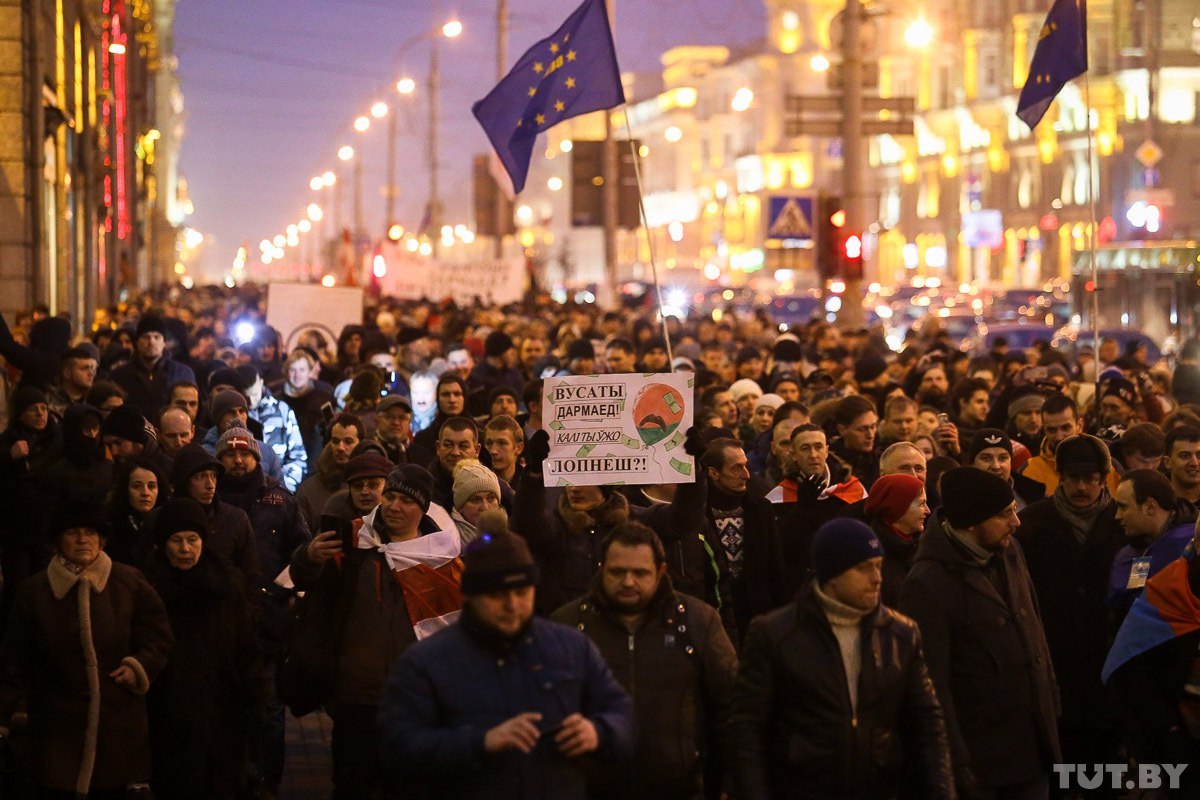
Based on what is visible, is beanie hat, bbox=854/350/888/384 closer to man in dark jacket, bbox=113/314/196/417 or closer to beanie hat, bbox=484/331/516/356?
beanie hat, bbox=484/331/516/356

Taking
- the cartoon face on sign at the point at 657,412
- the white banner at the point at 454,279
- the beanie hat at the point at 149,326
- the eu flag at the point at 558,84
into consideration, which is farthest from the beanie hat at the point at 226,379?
the white banner at the point at 454,279

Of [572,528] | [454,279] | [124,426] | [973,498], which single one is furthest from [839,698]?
[454,279]

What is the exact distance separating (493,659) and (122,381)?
9.75 metres

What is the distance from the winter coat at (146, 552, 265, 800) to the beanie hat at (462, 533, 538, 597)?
274 centimetres

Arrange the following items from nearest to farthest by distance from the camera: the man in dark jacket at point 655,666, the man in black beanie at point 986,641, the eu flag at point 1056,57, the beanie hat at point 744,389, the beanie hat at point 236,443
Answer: the man in dark jacket at point 655,666, the man in black beanie at point 986,641, the beanie hat at point 236,443, the beanie hat at point 744,389, the eu flag at point 1056,57

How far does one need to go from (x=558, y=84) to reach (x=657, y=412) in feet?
15.5

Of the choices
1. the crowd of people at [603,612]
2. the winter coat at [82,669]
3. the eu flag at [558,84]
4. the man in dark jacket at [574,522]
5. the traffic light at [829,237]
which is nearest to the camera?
the crowd of people at [603,612]

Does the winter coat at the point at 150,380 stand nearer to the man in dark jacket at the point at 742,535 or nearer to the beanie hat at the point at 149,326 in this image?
the beanie hat at the point at 149,326

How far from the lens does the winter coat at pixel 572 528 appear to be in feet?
24.2

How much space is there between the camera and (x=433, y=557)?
6961 mm

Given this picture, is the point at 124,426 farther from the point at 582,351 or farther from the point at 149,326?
the point at 582,351

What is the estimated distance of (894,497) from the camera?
7.24 meters

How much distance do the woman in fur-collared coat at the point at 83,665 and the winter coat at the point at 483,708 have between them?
2536 mm

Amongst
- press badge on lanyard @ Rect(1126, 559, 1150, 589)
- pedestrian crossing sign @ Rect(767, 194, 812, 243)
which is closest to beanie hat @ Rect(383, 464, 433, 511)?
press badge on lanyard @ Rect(1126, 559, 1150, 589)
